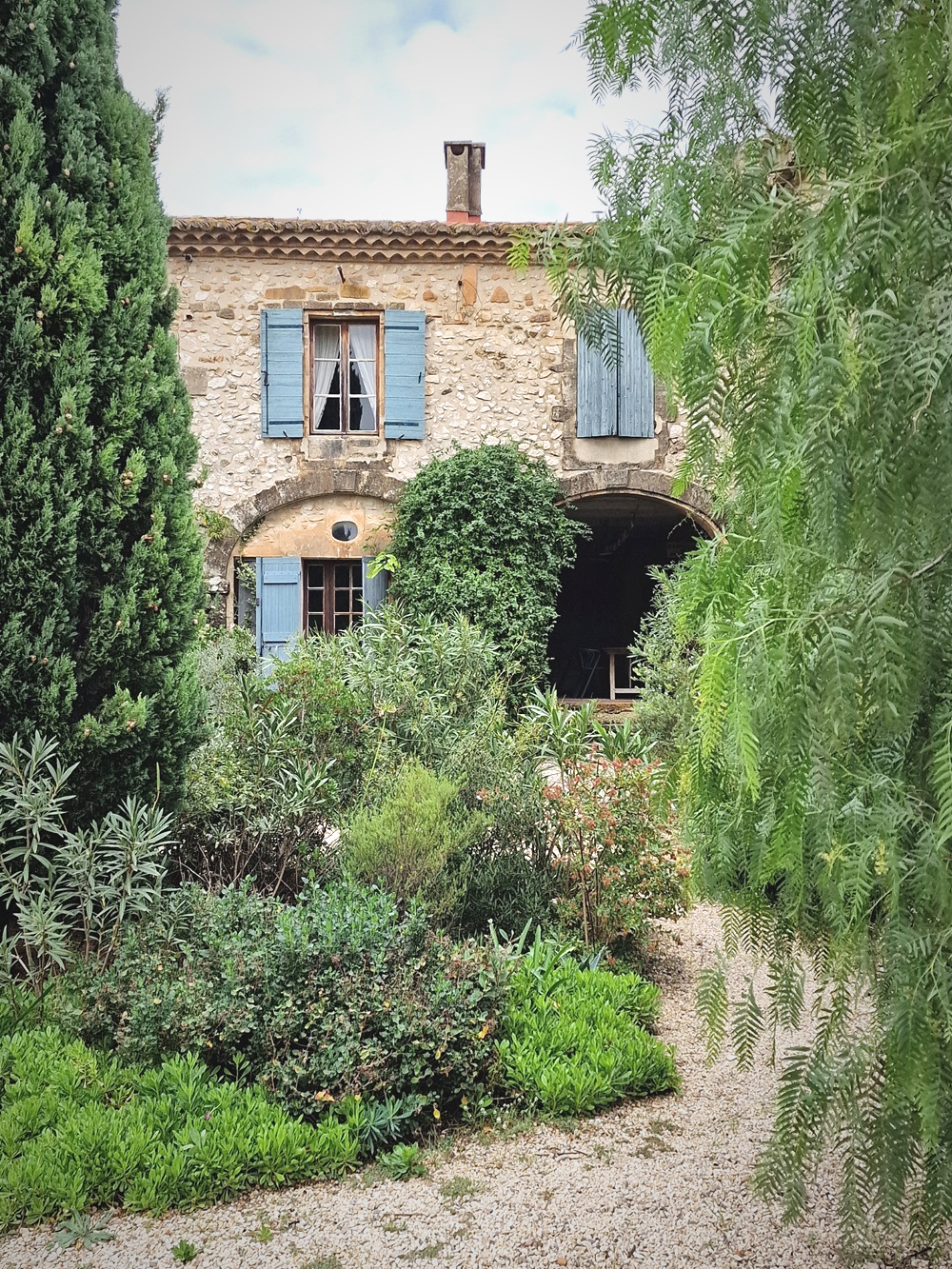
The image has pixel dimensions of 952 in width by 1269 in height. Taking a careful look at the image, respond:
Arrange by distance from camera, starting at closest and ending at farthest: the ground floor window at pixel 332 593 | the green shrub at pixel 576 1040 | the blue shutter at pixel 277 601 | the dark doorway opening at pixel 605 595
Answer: the green shrub at pixel 576 1040
the blue shutter at pixel 277 601
the ground floor window at pixel 332 593
the dark doorway opening at pixel 605 595

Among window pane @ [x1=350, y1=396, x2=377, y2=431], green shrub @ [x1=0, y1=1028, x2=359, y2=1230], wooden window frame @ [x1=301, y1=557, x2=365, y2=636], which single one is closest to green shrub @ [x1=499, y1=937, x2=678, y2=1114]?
green shrub @ [x1=0, y1=1028, x2=359, y2=1230]

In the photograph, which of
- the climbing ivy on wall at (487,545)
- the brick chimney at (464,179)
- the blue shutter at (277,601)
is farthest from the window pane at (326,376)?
the brick chimney at (464,179)

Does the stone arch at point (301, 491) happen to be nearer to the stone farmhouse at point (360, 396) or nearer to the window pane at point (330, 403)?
the stone farmhouse at point (360, 396)

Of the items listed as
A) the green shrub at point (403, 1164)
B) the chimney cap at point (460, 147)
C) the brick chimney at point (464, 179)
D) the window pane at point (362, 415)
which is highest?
the chimney cap at point (460, 147)

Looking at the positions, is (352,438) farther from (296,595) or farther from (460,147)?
(460,147)

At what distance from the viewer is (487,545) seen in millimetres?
9867

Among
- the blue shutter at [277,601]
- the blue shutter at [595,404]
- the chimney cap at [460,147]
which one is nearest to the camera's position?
the blue shutter at [277,601]

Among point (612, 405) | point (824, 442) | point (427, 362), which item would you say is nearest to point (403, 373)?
point (427, 362)

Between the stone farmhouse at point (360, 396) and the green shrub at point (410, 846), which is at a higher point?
the stone farmhouse at point (360, 396)

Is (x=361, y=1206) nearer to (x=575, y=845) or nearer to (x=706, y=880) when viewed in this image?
(x=706, y=880)

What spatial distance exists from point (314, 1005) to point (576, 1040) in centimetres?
89

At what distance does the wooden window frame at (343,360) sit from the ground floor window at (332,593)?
4.60 feet

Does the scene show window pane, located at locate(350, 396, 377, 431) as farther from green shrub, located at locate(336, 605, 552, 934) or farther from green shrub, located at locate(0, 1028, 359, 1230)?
green shrub, located at locate(0, 1028, 359, 1230)

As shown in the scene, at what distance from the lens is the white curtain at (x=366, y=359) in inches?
416
